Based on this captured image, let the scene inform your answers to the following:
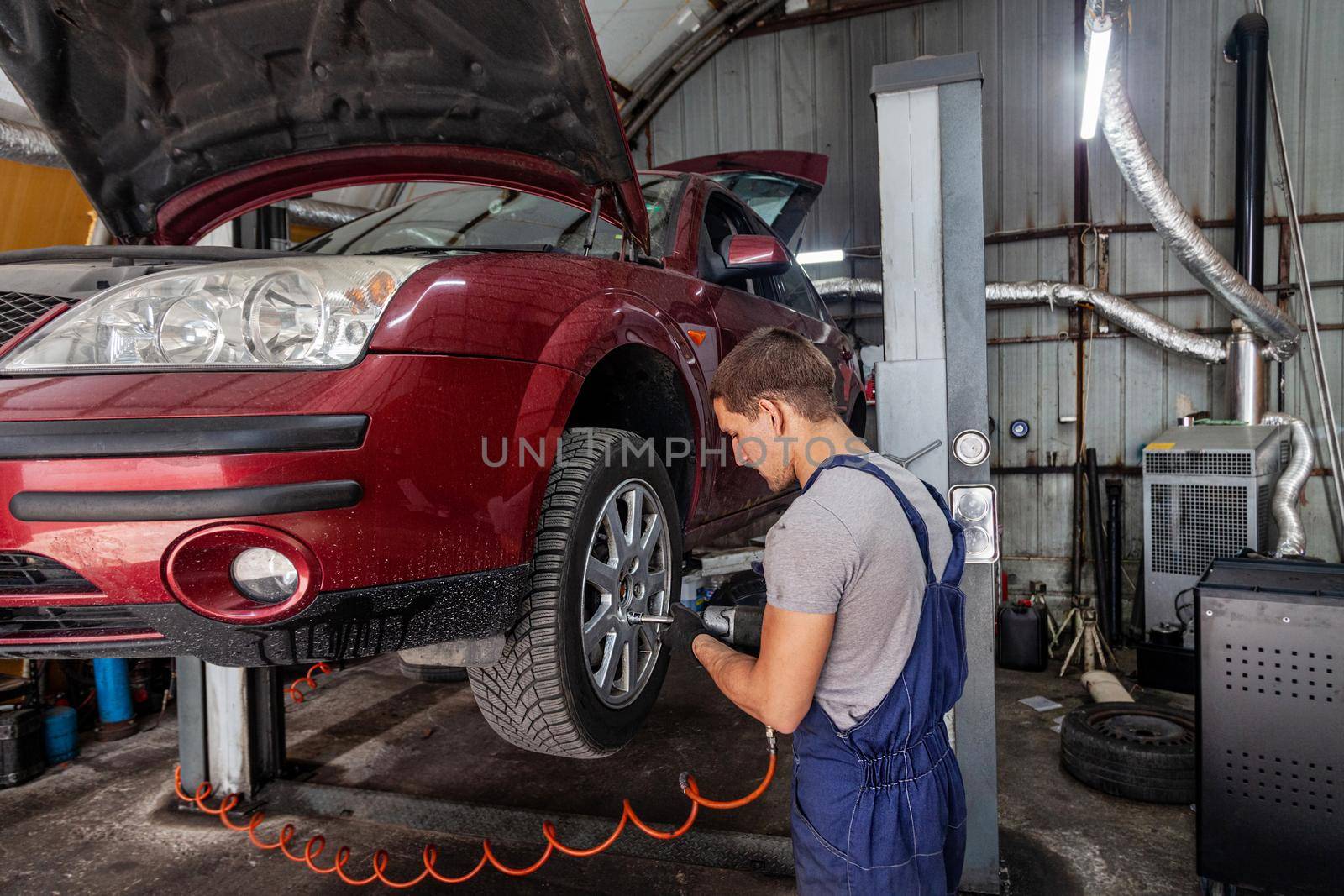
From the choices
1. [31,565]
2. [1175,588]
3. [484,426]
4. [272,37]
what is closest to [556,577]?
[484,426]

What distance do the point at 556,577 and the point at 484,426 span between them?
0.31 m

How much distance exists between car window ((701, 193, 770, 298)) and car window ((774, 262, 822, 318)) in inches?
8.5

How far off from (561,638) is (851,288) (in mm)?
4990

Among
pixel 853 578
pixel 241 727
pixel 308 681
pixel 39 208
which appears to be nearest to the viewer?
pixel 853 578

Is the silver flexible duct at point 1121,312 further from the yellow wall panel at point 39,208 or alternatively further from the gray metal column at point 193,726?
the yellow wall panel at point 39,208

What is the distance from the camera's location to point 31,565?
0.99 metres

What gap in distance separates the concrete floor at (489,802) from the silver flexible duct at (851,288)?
3.26 metres

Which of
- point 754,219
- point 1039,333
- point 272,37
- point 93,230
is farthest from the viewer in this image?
point 1039,333

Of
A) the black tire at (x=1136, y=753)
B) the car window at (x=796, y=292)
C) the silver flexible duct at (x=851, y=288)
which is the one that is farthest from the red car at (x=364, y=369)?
the silver flexible duct at (x=851, y=288)

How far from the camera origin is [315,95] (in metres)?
1.62

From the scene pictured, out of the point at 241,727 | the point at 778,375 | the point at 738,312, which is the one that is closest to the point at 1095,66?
the point at 738,312

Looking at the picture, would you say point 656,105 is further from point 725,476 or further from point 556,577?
point 556,577

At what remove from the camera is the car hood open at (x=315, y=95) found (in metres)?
1.43

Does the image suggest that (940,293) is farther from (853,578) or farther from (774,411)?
(853,578)
